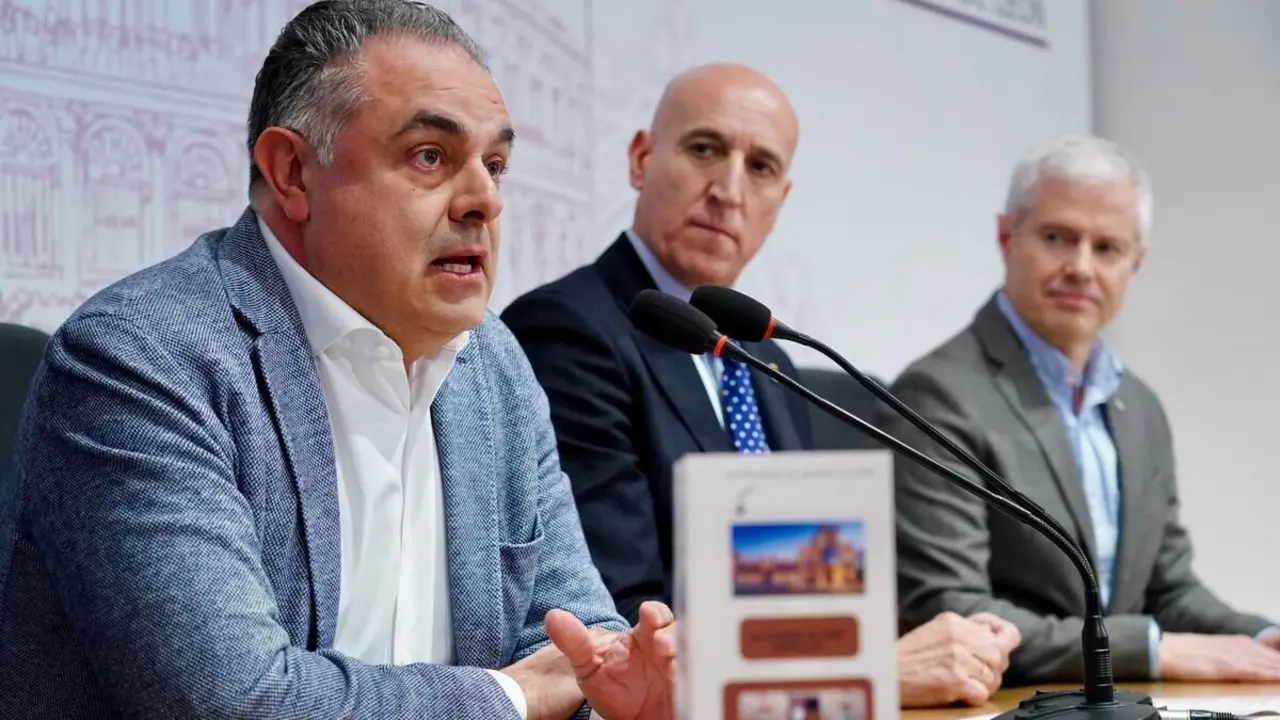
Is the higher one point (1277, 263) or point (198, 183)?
point (1277, 263)

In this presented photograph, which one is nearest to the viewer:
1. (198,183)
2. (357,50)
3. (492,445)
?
(357,50)

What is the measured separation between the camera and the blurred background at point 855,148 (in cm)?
221

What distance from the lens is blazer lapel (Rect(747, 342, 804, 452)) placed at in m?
2.70

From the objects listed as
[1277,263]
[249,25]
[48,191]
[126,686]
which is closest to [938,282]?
[1277,263]

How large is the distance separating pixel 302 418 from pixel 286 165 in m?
0.33

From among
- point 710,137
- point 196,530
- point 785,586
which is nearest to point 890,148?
point 710,137

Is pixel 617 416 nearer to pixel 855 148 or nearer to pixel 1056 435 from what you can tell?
pixel 1056 435

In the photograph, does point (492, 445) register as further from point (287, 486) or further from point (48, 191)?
point (48, 191)

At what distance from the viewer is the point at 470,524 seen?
5.93 ft

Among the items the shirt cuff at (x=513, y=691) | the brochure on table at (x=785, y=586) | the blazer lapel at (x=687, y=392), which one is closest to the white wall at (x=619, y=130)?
the blazer lapel at (x=687, y=392)

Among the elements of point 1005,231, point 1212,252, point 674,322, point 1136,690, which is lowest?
point 1136,690

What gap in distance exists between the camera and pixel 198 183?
2.36 meters

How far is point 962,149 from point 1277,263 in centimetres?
109

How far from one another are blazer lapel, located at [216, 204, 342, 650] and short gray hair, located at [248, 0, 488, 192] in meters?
0.19
